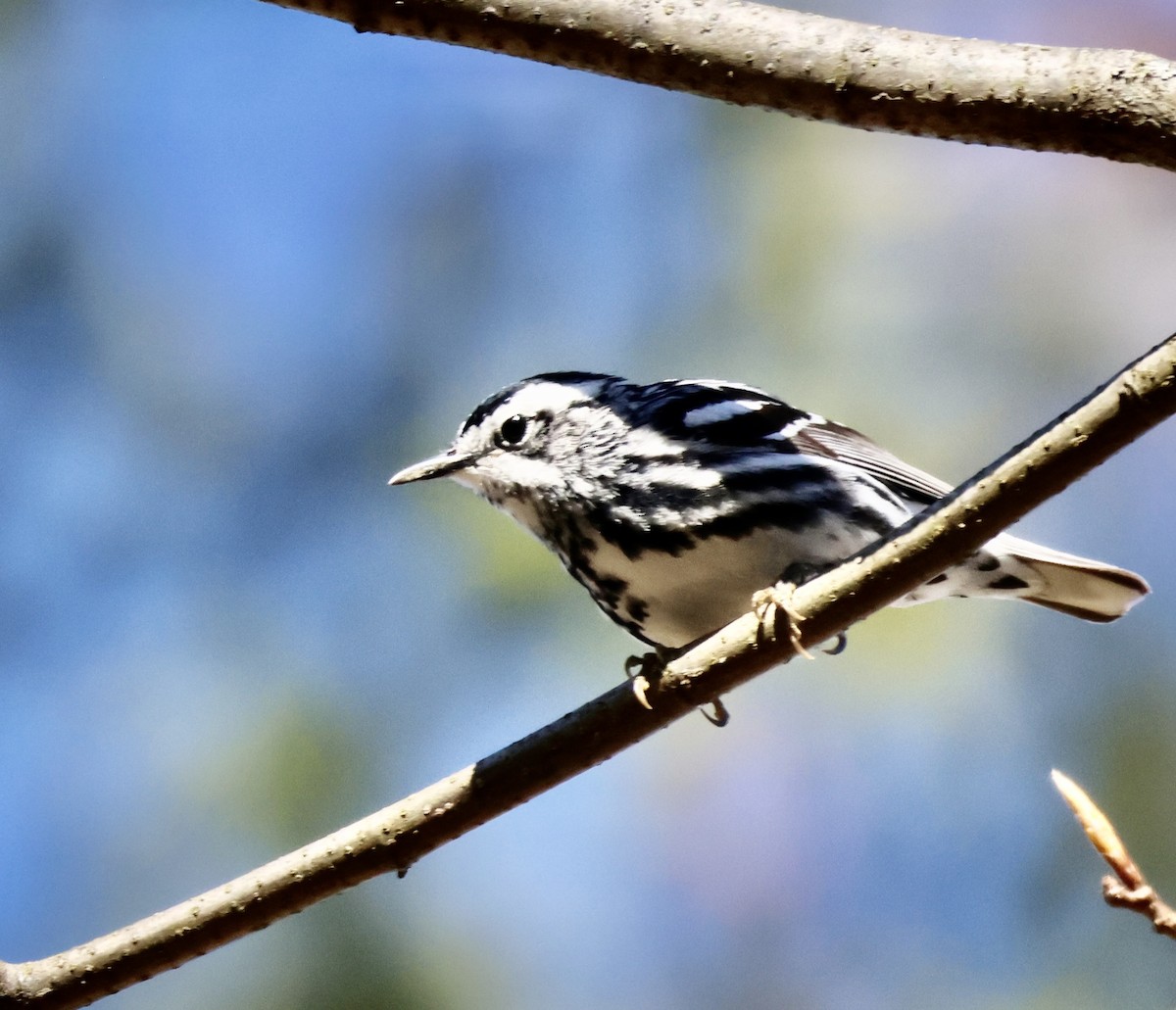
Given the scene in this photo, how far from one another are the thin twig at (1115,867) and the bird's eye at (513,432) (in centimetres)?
164

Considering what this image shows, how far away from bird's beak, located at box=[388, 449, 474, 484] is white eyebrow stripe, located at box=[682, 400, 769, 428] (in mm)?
506

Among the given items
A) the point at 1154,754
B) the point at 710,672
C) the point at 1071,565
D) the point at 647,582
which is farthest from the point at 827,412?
the point at 710,672

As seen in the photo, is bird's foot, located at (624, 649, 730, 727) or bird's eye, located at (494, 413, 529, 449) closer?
bird's foot, located at (624, 649, 730, 727)

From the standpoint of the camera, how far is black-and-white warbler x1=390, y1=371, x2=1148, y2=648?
250cm

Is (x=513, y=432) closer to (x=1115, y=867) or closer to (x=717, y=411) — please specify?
(x=717, y=411)

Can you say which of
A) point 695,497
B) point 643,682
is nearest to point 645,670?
point 643,682

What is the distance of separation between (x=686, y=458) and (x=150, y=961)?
1288mm

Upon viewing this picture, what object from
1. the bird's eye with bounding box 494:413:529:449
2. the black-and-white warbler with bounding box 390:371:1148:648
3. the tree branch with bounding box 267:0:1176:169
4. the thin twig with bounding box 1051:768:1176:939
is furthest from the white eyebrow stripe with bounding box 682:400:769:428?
the thin twig with bounding box 1051:768:1176:939

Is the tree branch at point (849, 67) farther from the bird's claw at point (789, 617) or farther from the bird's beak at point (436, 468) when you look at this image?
the bird's beak at point (436, 468)

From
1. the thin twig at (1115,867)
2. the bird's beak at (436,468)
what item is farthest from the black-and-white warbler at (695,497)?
the thin twig at (1115,867)

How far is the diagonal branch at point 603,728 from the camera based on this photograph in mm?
1665

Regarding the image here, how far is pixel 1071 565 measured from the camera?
9.17 ft

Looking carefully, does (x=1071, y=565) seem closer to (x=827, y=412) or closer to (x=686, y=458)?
(x=686, y=458)

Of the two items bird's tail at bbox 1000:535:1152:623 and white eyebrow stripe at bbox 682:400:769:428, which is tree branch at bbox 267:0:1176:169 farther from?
bird's tail at bbox 1000:535:1152:623
